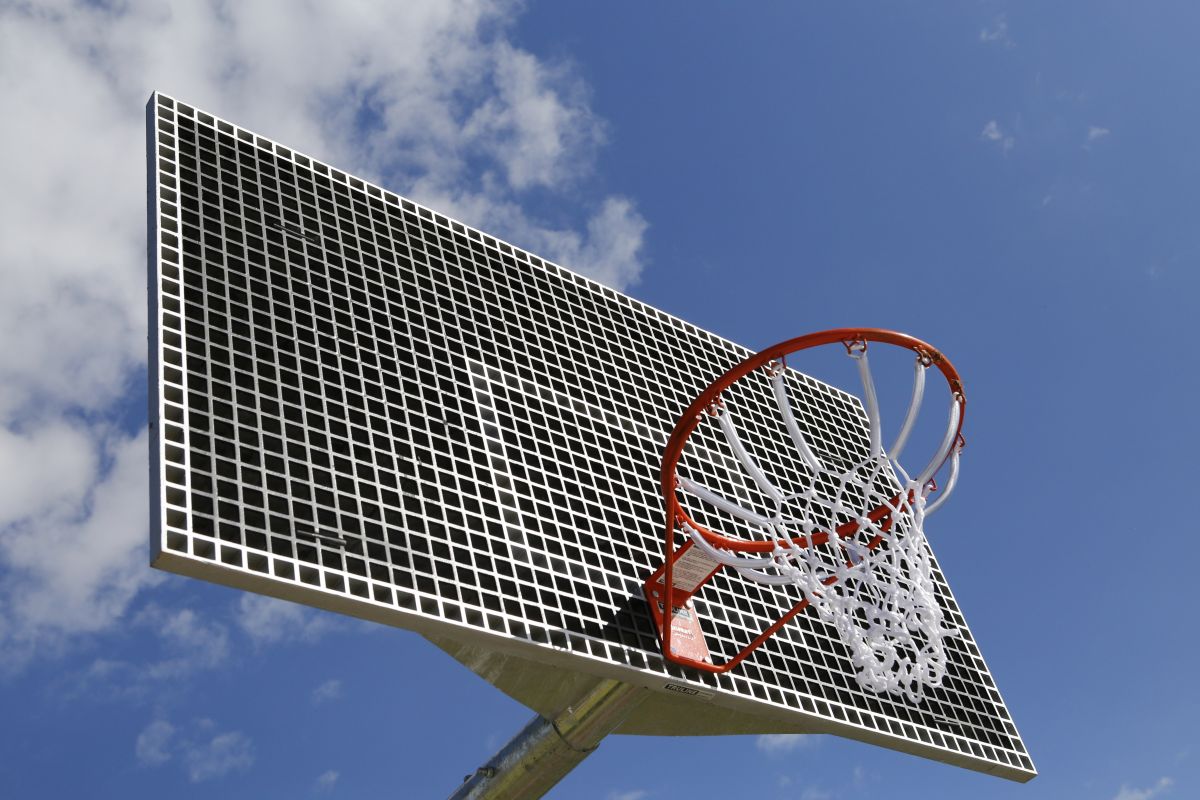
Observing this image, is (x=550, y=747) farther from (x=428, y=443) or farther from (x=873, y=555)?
(x=873, y=555)

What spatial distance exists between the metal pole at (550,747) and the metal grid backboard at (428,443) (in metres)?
0.70

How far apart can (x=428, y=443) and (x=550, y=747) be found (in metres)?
4.13

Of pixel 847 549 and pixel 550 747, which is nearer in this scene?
pixel 847 549

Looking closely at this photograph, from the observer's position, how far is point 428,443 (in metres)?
14.8

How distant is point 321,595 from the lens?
1231 cm

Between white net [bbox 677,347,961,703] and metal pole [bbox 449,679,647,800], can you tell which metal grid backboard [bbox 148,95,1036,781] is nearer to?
metal pole [bbox 449,679,647,800]

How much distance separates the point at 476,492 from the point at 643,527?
8.53 feet

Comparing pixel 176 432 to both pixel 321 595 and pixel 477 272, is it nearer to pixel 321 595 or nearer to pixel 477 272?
pixel 321 595

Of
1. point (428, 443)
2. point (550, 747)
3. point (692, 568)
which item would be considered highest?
point (428, 443)

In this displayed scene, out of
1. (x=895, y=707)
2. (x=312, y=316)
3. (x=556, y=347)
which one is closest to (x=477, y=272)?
(x=556, y=347)

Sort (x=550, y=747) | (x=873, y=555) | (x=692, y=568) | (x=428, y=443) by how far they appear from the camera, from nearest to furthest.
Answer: (x=873, y=555)
(x=428, y=443)
(x=692, y=568)
(x=550, y=747)

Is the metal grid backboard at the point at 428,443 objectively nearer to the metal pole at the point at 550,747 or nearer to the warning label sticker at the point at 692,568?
the warning label sticker at the point at 692,568

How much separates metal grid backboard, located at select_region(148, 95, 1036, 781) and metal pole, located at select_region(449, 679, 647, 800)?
2.29ft

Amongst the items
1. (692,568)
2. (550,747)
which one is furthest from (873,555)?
(550,747)
